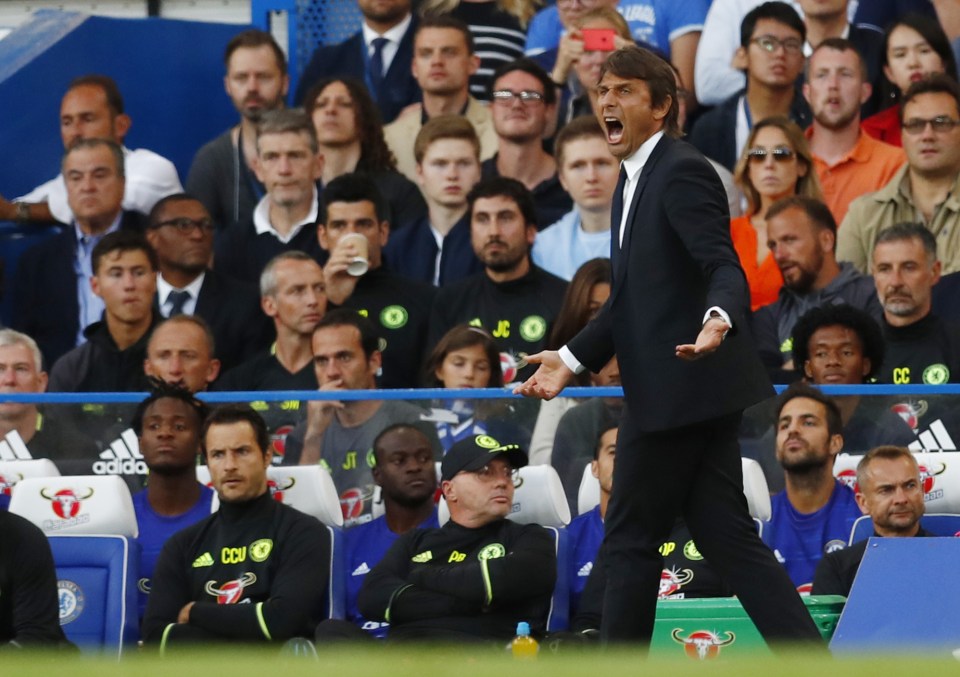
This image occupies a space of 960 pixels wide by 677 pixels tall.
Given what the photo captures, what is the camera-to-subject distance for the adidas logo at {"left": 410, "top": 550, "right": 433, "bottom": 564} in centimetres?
730

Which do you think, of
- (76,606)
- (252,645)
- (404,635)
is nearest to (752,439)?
(404,635)

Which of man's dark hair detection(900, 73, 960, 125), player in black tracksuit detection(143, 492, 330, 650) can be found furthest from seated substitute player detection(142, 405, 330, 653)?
man's dark hair detection(900, 73, 960, 125)

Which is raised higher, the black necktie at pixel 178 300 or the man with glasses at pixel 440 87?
the man with glasses at pixel 440 87

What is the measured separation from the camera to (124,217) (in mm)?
10602

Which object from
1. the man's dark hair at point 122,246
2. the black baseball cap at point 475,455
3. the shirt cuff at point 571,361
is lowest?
the black baseball cap at point 475,455

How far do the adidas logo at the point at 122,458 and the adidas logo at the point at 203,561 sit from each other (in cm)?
→ 67

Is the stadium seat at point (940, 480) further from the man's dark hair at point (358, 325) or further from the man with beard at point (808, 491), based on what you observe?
the man's dark hair at point (358, 325)

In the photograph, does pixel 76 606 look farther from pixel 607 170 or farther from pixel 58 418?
pixel 607 170

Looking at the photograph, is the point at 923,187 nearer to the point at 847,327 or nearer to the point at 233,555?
the point at 847,327

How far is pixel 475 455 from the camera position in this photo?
724 cm

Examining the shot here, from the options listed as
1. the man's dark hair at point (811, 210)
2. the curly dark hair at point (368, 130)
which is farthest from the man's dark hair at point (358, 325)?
the man's dark hair at point (811, 210)

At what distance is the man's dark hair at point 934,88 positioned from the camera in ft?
30.5

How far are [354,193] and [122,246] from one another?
1.25 metres

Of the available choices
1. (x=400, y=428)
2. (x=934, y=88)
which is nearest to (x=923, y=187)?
(x=934, y=88)
